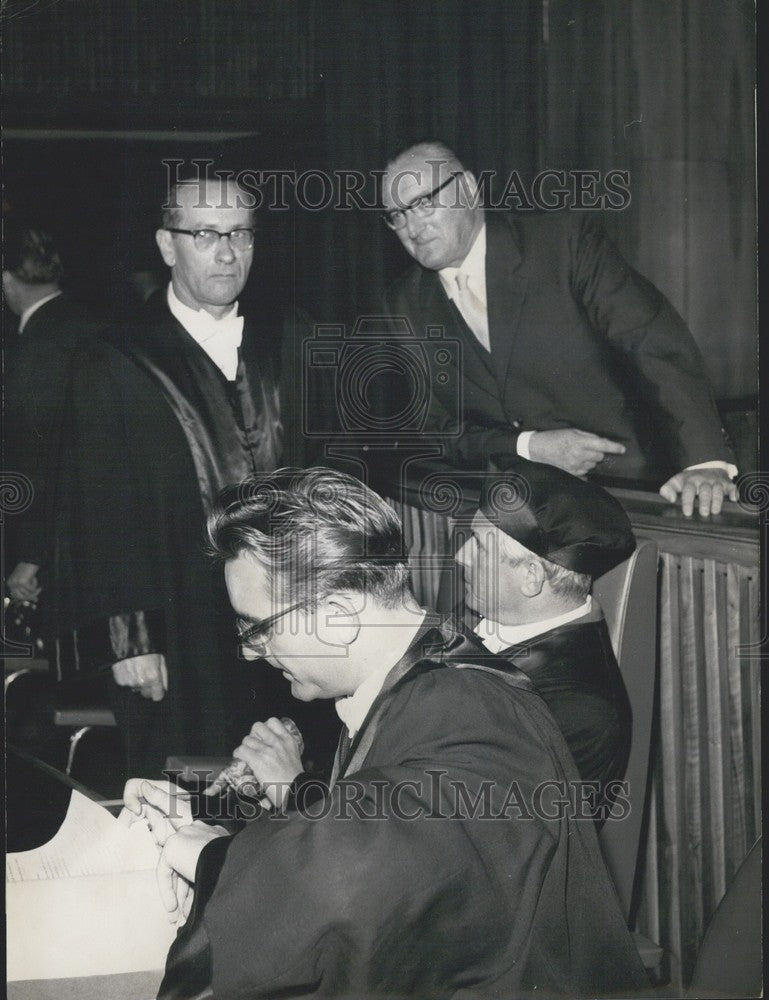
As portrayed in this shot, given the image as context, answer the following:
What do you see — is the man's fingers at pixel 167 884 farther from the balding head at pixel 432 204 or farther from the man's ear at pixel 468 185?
the man's ear at pixel 468 185

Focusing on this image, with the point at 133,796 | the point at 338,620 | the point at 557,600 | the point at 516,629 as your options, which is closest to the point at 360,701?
the point at 338,620

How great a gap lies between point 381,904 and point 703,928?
1.10 m

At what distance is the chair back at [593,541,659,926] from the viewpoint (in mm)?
2732

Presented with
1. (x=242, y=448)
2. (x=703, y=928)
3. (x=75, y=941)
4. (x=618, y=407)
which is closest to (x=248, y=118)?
(x=242, y=448)

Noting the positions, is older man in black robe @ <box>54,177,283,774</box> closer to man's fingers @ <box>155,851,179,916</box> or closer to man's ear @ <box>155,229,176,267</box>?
man's ear @ <box>155,229,176,267</box>

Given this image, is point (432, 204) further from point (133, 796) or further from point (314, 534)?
point (133, 796)

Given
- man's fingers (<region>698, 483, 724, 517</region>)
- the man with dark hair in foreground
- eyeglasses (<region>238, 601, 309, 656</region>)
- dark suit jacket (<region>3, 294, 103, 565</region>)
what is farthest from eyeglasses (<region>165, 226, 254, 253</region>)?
man's fingers (<region>698, 483, 724, 517</region>)

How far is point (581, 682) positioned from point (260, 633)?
78 centimetres

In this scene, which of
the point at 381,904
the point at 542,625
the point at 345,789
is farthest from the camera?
the point at 542,625

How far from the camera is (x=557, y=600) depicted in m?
2.70

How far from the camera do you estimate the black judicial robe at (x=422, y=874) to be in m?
2.26

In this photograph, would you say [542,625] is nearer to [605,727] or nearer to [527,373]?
[605,727]

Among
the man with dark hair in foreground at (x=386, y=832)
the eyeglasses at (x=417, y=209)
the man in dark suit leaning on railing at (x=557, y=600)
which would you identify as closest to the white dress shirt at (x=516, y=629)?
the man in dark suit leaning on railing at (x=557, y=600)

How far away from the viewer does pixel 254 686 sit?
109 inches
